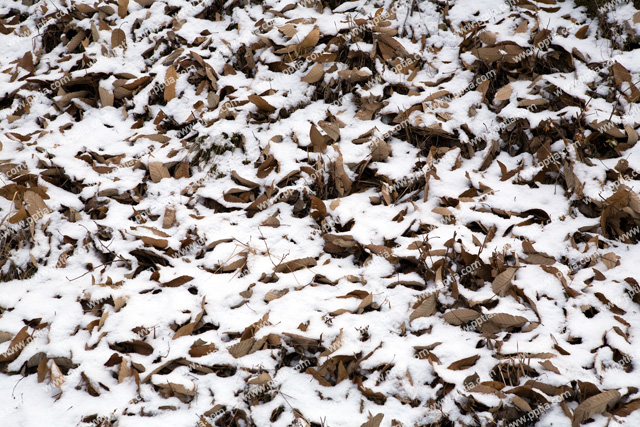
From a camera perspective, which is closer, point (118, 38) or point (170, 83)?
point (170, 83)

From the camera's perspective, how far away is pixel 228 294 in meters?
2.58

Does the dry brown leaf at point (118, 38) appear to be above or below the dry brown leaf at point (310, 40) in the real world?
below

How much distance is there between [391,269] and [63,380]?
1817mm

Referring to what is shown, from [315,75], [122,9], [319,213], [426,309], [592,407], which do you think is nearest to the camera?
[592,407]

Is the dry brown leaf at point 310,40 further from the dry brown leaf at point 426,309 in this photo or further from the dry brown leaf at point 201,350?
the dry brown leaf at point 201,350

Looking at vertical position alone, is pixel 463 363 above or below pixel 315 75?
below

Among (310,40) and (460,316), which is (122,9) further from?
(460,316)

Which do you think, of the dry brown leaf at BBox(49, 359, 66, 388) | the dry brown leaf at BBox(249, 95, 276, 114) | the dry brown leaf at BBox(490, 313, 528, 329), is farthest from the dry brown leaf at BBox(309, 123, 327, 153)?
the dry brown leaf at BBox(49, 359, 66, 388)

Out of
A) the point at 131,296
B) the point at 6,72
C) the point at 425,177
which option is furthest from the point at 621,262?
the point at 6,72

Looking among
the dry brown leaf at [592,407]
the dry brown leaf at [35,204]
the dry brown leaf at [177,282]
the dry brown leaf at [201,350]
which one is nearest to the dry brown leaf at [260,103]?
the dry brown leaf at [177,282]

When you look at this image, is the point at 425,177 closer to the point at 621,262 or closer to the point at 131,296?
the point at 621,262

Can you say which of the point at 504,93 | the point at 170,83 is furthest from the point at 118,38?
the point at 504,93

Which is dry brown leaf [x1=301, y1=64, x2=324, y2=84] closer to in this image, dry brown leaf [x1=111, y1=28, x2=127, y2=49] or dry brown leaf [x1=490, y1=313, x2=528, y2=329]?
dry brown leaf [x1=111, y1=28, x2=127, y2=49]

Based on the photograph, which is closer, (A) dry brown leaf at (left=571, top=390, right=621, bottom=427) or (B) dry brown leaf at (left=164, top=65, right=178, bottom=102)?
(A) dry brown leaf at (left=571, top=390, right=621, bottom=427)
